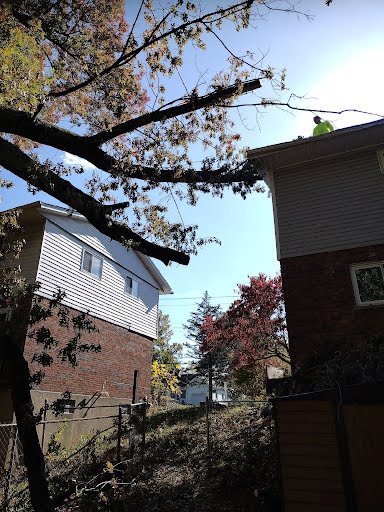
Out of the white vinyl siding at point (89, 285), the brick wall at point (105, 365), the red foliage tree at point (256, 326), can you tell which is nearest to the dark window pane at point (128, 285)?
the white vinyl siding at point (89, 285)

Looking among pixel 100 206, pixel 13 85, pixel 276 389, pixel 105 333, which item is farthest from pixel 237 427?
pixel 13 85

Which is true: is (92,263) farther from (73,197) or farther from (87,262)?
(73,197)

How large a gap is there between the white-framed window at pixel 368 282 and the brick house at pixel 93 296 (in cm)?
779

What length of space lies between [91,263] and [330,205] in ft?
32.5

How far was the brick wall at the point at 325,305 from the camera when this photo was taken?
8.76m

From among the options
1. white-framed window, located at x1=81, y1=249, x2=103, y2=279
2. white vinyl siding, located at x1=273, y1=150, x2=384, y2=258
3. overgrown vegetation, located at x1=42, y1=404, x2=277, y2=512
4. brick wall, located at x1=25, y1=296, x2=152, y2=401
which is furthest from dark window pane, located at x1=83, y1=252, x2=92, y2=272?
white vinyl siding, located at x1=273, y1=150, x2=384, y2=258

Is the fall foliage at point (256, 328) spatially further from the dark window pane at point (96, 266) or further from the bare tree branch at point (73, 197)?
the bare tree branch at point (73, 197)

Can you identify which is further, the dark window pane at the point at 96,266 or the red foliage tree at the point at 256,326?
the dark window pane at the point at 96,266

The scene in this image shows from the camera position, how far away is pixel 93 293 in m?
15.8

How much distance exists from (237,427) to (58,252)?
337 inches

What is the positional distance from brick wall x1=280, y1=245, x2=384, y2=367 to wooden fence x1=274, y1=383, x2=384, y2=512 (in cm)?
273

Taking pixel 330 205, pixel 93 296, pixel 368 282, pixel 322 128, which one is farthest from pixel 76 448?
pixel 322 128

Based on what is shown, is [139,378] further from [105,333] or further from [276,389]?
[276,389]

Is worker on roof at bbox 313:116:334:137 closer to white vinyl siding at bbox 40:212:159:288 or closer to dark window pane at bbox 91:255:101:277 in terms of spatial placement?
white vinyl siding at bbox 40:212:159:288
